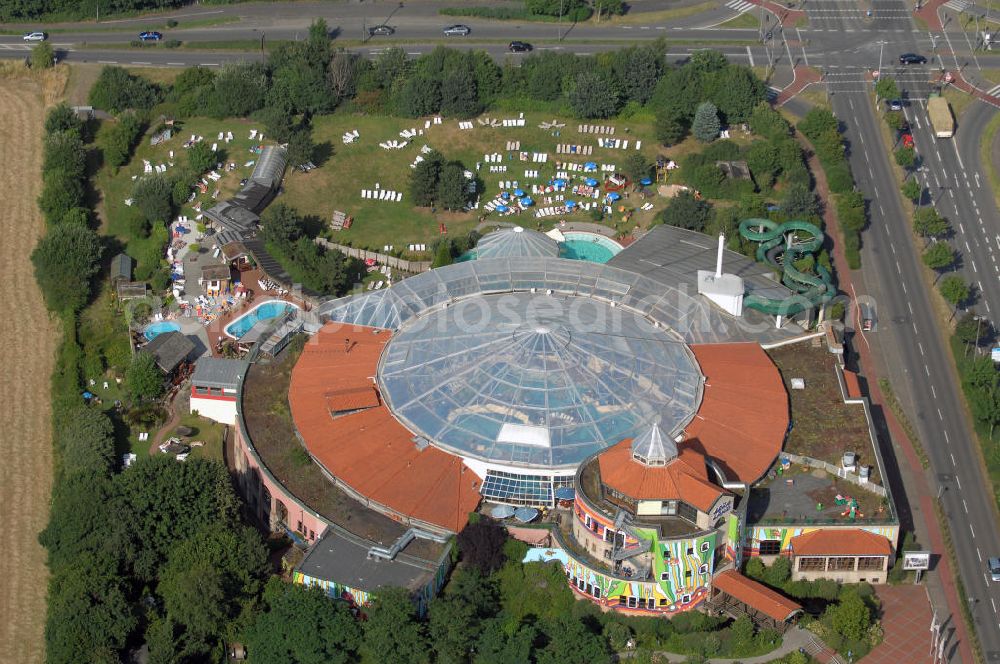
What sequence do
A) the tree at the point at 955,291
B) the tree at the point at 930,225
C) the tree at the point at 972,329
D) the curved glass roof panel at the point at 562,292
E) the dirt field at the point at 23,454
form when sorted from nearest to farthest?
the dirt field at the point at 23,454
the curved glass roof panel at the point at 562,292
the tree at the point at 972,329
the tree at the point at 955,291
the tree at the point at 930,225

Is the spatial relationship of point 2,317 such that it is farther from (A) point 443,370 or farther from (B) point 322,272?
(A) point 443,370

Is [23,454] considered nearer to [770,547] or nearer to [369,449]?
[369,449]

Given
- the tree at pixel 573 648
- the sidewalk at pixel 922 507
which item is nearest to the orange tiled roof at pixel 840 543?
the sidewalk at pixel 922 507

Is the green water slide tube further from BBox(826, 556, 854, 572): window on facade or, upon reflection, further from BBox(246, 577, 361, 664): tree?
BBox(246, 577, 361, 664): tree

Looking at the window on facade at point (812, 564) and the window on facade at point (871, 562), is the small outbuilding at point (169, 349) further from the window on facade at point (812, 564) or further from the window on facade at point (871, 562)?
the window on facade at point (871, 562)

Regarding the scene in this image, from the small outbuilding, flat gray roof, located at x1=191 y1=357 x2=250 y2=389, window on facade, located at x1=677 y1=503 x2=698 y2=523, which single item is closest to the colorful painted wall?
window on facade, located at x1=677 y1=503 x2=698 y2=523
